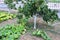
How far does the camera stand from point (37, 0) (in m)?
9.19

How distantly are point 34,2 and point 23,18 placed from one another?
111cm

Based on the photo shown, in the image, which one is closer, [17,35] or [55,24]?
[17,35]

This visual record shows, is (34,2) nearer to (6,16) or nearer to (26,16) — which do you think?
(26,16)

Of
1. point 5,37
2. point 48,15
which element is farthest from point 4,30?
point 48,15

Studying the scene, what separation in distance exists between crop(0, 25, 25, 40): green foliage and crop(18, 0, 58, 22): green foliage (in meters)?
0.79

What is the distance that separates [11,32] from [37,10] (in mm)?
1809

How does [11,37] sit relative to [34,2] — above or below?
below

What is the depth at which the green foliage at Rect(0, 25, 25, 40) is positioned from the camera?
7.75 m

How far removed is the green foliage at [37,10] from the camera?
9319 mm

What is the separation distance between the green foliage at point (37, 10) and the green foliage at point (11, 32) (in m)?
0.79

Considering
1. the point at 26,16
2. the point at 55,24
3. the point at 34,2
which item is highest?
the point at 34,2

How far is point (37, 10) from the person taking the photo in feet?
30.8

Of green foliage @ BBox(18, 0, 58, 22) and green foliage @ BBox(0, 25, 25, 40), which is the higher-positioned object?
green foliage @ BBox(18, 0, 58, 22)

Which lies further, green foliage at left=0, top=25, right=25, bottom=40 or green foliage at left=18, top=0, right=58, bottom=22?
green foliage at left=18, top=0, right=58, bottom=22
